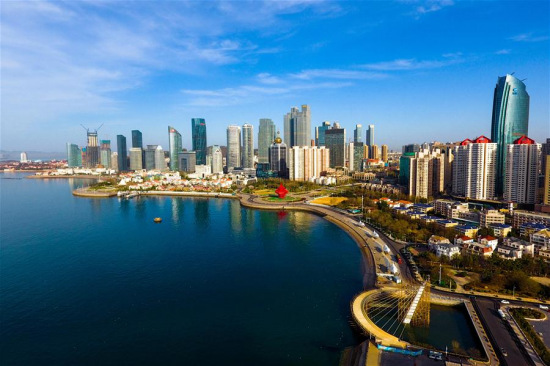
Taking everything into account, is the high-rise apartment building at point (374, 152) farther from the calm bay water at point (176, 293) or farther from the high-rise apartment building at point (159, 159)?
the calm bay water at point (176, 293)

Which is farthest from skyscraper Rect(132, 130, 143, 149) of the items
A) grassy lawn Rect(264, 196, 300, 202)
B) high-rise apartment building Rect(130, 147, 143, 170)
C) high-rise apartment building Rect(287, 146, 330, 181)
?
grassy lawn Rect(264, 196, 300, 202)

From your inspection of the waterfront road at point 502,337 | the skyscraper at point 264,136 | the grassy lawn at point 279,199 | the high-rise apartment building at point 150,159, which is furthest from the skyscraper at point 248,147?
the waterfront road at point 502,337

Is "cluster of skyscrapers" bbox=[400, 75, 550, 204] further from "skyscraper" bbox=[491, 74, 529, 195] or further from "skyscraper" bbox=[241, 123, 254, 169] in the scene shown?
"skyscraper" bbox=[241, 123, 254, 169]

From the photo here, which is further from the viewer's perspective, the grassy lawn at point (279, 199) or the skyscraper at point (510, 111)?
the grassy lawn at point (279, 199)

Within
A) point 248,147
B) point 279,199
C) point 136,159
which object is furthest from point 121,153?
point 279,199

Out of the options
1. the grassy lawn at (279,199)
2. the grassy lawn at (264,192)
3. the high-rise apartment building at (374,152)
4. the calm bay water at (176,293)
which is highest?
the high-rise apartment building at (374,152)

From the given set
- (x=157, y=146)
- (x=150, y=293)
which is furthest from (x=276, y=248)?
(x=157, y=146)
